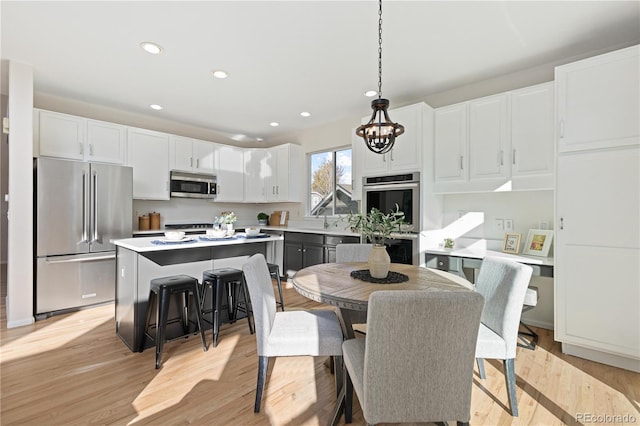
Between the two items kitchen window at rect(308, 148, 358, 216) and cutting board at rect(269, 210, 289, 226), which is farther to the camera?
cutting board at rect(269, 210, 289, 226)

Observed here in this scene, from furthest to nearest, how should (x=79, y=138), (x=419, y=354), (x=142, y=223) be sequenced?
(x=142, y=223) < (x=79, y=138) < (x=419, y=354)

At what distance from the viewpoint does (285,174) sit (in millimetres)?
5480

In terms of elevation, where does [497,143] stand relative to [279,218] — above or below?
above

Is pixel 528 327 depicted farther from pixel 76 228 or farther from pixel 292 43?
pixel 76 228

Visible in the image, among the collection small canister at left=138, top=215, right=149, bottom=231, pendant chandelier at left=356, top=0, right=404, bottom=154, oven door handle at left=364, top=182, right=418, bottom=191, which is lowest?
small canister at left=138, top=215, right=149, bottom=231

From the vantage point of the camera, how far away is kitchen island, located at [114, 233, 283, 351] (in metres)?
2.55

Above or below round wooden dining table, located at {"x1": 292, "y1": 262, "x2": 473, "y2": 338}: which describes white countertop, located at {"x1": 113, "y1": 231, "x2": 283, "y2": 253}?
above

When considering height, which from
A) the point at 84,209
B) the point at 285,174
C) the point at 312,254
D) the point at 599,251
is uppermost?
the point at 285,174

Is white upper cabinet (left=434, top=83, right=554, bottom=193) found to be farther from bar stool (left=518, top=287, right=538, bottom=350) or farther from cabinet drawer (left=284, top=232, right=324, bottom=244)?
cabinet drawer (left=284, top=232, right=324, bottom=244)

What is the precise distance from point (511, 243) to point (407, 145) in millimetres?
1508

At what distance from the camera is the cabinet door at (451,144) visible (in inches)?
131

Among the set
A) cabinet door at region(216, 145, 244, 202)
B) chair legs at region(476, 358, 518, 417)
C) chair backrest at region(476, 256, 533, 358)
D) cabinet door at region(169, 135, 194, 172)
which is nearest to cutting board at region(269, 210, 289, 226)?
cabinet door at region(216, 145, 244, 202)

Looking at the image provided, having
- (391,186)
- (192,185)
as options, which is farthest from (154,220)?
(391,186)

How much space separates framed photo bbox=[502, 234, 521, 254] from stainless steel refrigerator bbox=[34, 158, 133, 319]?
14.4ft
